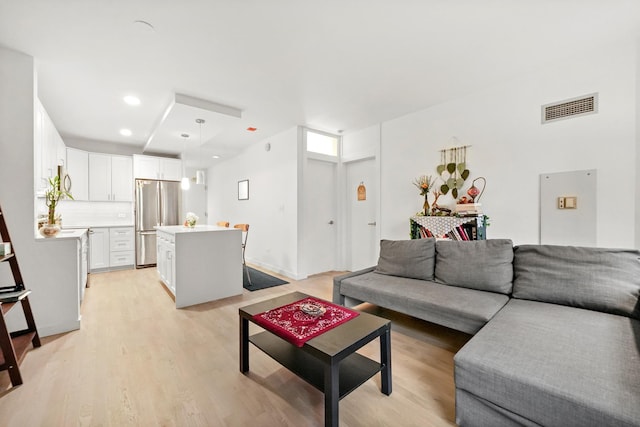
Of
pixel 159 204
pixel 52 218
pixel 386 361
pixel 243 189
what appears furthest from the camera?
pixel 243 189

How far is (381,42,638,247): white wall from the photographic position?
2.44 metres

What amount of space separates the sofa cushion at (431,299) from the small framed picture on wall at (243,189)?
3875 mm

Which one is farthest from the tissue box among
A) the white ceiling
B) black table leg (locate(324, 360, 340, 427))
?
black table leg (locate(324, 360, 340, 427))

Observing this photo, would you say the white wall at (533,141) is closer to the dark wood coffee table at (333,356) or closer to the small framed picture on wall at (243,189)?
the dark wood coffee table at (333,356)

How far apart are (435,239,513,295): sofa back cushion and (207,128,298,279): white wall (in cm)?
252

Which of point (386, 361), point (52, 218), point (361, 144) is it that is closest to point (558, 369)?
point (386, 361)

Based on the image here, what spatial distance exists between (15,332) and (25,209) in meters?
1.07

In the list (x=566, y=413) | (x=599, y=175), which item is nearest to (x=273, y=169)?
(x=599, y=175)

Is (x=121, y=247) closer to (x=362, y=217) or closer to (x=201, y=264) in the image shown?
(x=201, y=264)

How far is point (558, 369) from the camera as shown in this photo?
129 cm

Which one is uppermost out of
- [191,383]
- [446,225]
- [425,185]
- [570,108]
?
[570,108]

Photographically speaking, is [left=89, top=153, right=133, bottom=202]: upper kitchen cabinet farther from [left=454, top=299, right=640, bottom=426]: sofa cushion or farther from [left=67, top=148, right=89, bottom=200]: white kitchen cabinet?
[left=454, top=299, right=640, bottom=426]: sofa cushion

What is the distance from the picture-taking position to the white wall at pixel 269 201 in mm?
4695

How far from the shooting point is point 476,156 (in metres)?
3.33
